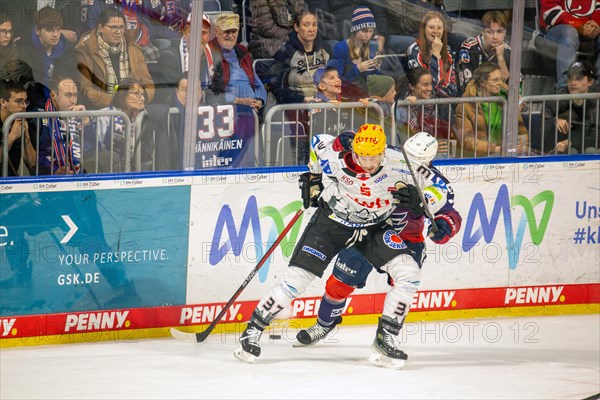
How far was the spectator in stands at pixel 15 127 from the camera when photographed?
753 centimetres

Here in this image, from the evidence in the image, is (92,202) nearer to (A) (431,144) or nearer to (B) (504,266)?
(A) (431,144)

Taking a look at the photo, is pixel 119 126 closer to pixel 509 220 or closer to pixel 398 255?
pixel 398 255

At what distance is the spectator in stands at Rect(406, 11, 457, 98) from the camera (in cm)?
866

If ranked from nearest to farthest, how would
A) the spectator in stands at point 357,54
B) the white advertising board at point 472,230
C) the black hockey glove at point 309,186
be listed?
the black hockey glove at point 309,186
the white advertising board at point 472,230
the spectator in stands at point 357,54

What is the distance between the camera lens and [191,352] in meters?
7.81

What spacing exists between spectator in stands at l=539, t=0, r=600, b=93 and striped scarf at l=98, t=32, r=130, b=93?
310 cm

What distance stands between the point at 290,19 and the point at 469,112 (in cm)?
151

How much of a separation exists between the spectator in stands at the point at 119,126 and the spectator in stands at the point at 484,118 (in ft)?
7.55

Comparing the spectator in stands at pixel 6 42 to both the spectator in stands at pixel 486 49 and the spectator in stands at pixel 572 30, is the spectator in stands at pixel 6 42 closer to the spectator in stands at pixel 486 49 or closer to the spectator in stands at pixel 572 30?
the spectator in stands at pixel 486 49

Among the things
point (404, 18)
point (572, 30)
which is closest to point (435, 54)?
point (404, 18)

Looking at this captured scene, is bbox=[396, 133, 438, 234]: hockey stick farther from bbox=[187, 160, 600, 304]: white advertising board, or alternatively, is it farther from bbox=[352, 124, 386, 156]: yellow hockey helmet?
bbox=[187, 160, 600, 304]: white advertising board

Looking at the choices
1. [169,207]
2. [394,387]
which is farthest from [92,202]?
[394,387]

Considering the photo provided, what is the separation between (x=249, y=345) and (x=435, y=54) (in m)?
2.51

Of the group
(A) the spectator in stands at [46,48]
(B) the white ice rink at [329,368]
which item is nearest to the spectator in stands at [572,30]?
(B) the white ice rink at [329,368]
